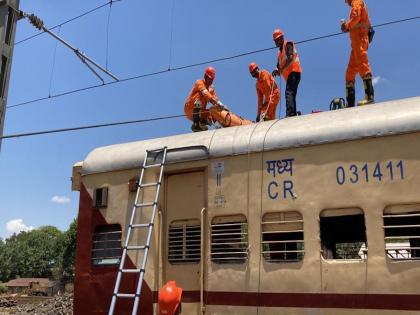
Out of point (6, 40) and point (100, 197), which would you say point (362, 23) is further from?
point (6, 40)

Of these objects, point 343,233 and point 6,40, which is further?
point 6,40

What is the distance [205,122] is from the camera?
811 centimetres

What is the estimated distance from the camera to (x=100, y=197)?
6711 mm

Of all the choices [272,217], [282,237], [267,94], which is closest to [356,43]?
[267,94]

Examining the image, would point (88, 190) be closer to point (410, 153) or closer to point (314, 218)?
point (314, 218)

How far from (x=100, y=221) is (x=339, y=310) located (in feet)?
A: 10.6

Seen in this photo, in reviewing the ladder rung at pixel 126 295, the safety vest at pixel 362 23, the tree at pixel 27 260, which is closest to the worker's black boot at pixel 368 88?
the safety vest at pixel 362 23

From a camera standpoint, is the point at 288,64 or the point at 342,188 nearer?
the point at 342,188

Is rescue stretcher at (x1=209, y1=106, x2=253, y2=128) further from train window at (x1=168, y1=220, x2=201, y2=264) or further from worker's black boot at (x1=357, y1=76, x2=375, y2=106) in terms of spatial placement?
train window at (x1=168, y1=220, x2=201, y2=264)

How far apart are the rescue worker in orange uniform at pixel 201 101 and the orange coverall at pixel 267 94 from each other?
0.70 meters

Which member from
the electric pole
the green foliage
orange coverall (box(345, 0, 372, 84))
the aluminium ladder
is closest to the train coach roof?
the aluminium ladder

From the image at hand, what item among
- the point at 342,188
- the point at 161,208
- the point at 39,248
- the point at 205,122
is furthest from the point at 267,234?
the point at 39,248

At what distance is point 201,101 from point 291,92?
1.61 meters

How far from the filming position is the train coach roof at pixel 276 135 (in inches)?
198
